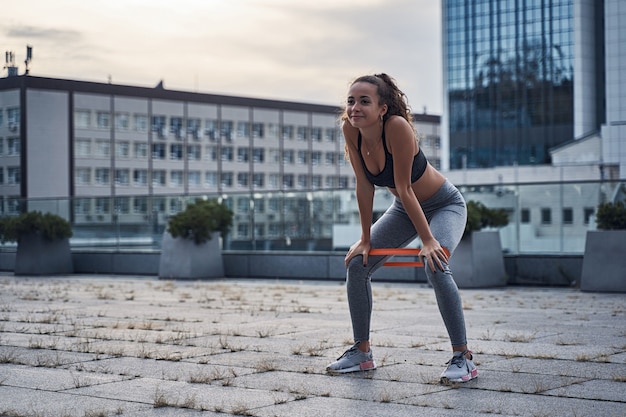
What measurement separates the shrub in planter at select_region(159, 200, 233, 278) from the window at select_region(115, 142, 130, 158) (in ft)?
287

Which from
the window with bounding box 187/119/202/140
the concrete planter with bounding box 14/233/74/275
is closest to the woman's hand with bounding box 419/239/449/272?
the concrete planter with bounding box 14/233/74/275

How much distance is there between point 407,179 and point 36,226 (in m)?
18.0

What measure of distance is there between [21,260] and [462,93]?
84456mm

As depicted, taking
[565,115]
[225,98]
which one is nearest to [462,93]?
[565,115]

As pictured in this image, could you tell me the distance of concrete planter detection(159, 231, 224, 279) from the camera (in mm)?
20688

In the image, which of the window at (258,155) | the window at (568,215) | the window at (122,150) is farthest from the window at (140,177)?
the window at (568,215)

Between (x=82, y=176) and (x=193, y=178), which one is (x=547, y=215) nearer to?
(x=82, y=176)

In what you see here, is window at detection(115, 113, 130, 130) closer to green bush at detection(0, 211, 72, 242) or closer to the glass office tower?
the glass office tower

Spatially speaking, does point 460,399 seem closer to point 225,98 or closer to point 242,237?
point 242,237

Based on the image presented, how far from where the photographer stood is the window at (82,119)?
98438 mm

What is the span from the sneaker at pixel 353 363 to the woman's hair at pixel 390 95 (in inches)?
61.4

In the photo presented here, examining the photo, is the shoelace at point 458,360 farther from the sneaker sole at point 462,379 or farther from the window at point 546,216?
the window at point 546,216

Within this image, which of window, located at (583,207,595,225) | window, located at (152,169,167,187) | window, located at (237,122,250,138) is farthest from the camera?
window, located at (237,122,250,138)

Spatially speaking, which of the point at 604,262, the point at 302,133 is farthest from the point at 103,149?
the point at 604,262
